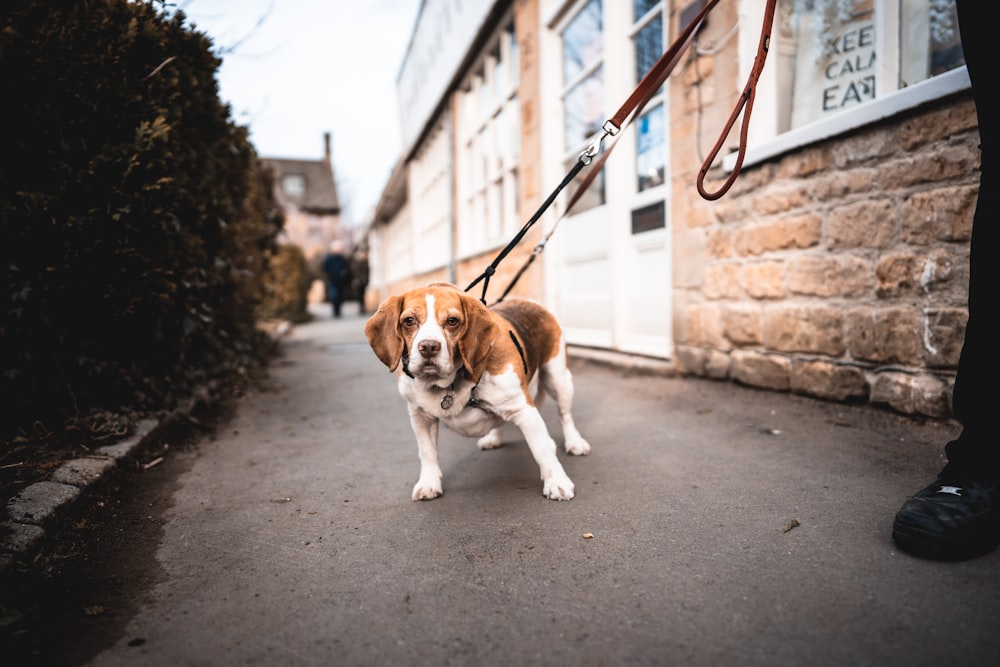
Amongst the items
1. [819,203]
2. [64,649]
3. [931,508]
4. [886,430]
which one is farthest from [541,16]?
[64,649]

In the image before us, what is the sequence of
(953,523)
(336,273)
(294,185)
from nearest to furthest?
(953,523) < (336,273) < (294,185)

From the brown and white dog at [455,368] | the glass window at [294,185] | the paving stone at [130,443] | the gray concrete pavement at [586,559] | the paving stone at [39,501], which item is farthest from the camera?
the glass window at [294,185]

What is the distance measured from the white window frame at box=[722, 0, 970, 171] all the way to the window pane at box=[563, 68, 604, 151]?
184 cm

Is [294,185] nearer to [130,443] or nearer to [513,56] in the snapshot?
[513,56]

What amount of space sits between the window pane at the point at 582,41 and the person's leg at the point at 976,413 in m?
4.13

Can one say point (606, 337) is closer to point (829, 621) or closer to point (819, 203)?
point (819, 203)

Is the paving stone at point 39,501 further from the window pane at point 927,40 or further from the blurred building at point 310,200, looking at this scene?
the blurred building at point 310,200

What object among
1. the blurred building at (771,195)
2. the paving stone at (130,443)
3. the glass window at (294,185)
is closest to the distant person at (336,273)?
the blurred building at (771,195)

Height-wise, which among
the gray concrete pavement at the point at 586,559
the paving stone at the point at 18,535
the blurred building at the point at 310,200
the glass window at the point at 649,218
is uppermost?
the blurred building at the point at 310,200

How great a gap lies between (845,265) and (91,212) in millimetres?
3953

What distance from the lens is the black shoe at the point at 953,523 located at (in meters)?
1.62

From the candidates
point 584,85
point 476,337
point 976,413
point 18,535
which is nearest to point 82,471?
point 18,535

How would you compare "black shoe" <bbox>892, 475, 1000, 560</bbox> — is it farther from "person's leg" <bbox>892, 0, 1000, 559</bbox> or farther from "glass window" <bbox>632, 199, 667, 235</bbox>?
"glass window" <bbox>632, 199, 667, 235</bbox>

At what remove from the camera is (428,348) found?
81.0 inches
